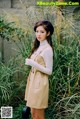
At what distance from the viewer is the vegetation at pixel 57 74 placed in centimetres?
495

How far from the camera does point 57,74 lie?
5.01 m

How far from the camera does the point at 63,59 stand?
5160mm

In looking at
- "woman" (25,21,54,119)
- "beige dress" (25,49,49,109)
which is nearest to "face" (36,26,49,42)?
→ "woman" (25,21,54,119)

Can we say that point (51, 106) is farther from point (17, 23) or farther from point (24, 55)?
point (17, 23)

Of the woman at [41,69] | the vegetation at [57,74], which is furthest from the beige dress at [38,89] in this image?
the vegetation at [57,74]

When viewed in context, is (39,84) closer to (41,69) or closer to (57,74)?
(41,69)

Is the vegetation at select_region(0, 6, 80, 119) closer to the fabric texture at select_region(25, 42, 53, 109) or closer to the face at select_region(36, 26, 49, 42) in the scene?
the fabric texture at select_region(25, 42, 53, 109)

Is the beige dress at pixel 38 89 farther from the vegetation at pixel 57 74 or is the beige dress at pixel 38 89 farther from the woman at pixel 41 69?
the vegetation at pixel 57 74

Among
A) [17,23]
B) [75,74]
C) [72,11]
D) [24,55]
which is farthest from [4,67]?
[72,11]

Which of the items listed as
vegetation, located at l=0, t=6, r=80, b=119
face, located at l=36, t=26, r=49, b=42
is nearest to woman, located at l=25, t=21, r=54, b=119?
face, located at l=36, t=26, r=49, b=42

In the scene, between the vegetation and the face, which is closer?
the face

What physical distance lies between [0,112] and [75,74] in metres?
1.23

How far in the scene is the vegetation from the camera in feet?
16.2

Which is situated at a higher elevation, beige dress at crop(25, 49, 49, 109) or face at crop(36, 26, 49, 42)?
face at crop(36, 26, 49, 42)
